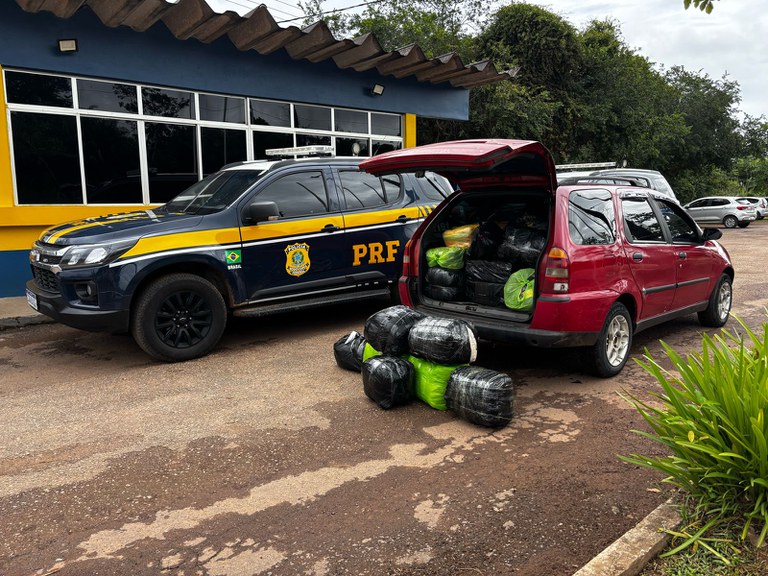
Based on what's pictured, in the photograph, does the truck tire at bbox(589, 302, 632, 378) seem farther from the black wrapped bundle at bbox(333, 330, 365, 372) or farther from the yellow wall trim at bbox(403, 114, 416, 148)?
the yellow wall trim at bbox(403, 114, 416, 148)

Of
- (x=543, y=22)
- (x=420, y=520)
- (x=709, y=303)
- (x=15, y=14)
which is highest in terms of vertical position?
(x=543, y=22)

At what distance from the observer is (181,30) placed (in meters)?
9.74

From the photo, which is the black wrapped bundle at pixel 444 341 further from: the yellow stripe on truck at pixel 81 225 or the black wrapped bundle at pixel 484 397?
the yellow stripe on truck at pixel 81 225

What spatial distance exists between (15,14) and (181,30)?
224cm

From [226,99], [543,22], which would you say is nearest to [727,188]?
[543,22]

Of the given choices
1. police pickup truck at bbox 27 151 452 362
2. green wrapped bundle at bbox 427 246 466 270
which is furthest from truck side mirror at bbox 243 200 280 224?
green wrapped bundle at bbox 427 246 466 270

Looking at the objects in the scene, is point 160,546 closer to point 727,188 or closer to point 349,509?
point 349,509

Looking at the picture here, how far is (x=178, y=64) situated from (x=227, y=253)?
556 centimetres

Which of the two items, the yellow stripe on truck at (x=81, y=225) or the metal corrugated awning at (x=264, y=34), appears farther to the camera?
the metal corrugated awning at (x=264, y=34)

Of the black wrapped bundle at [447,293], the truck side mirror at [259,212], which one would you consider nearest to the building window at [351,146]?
the truck side mirror at [259,212]

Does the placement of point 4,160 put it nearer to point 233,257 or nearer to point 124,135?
point 124,135

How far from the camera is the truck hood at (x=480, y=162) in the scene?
4.45 metres

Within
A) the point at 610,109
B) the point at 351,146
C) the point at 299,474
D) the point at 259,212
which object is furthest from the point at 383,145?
the point at 610,109

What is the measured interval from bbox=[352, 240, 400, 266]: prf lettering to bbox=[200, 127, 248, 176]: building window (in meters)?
5.01
